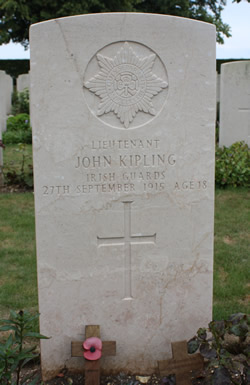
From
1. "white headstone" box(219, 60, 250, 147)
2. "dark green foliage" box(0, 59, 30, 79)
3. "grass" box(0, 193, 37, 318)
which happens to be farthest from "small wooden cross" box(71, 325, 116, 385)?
"dark green foliage" box(0, 59, 30, 79)

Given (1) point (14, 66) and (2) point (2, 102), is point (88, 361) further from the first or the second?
(1) point (14, 66)

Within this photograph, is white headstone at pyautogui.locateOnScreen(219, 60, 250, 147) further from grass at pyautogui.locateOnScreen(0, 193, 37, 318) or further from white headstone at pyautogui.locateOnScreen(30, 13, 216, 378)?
white headstone at pyautogui.locateOnScreen(30, 13, 216, 378)

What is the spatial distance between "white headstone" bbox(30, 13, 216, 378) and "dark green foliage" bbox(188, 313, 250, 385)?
0.92ft

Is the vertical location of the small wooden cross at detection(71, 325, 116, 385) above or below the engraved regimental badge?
below

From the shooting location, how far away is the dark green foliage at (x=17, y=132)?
37.6 ft

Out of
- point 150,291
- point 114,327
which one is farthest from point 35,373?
point 150,291

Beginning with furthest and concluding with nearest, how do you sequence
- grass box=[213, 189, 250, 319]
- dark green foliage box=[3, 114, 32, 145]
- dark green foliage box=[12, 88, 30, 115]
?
1. dark green foliage box=[12, 88, 30, 115]
2. dark green foliage box=[3, 114, 32, 145]
3. grass box=[213, 189, 250, 319]

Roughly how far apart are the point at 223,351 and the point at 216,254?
81.9 inches

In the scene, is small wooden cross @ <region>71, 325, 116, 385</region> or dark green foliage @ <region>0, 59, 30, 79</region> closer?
small wooden cross @ <region>71, 325, 116, 385</region>

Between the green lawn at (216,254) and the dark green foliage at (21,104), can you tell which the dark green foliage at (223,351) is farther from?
the dark green foliage at (21,104)

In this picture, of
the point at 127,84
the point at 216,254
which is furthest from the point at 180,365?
the point at 216,254

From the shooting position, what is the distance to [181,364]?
2.57 metres

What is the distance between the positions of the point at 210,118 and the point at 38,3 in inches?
705

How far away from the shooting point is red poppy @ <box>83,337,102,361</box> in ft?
8.36
